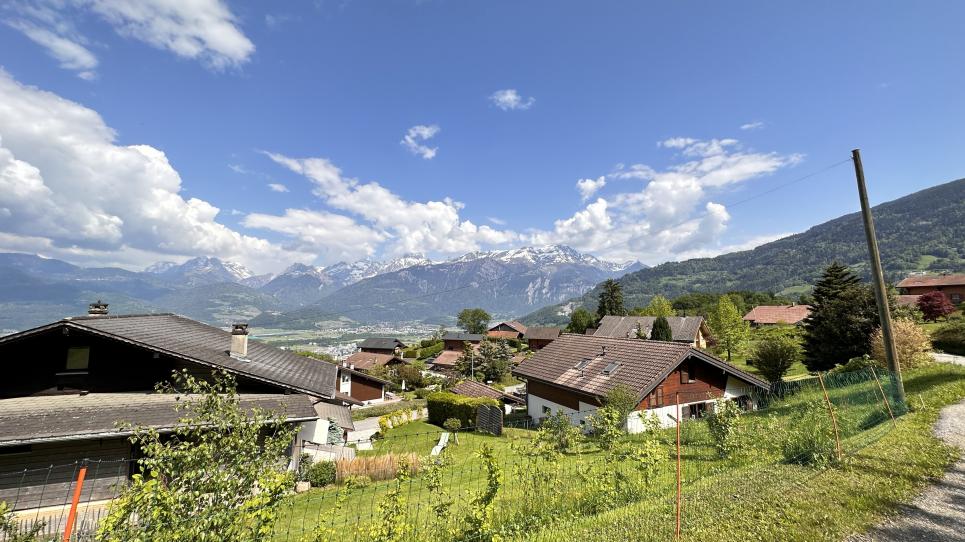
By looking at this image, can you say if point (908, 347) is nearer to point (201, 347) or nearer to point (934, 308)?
point (201, 347)

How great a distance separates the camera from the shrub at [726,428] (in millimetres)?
11203

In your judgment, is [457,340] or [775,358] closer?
[775,358]

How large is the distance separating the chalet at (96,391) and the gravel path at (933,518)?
13.6 m

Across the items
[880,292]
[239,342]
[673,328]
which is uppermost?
[880,292]

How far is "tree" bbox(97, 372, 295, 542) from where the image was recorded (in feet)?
13.5

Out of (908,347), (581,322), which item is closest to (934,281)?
(581,322)

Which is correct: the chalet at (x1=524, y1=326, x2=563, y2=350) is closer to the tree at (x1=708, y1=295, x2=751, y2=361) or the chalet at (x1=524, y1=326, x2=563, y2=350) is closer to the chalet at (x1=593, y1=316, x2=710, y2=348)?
the chalet at (x1=593, y1=316, x2=710, y2=348)

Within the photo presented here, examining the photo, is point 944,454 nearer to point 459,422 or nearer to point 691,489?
point 691,489

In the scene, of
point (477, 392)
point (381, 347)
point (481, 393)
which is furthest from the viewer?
point (381, 347)

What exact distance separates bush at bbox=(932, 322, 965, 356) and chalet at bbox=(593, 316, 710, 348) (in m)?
35.1

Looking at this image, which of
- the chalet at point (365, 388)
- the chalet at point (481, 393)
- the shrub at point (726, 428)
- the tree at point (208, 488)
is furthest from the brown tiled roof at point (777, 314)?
the tree at point (208, 488)

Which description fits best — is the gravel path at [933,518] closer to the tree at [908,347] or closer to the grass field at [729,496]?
the grass field at [729,496]

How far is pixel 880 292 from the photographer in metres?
14.0

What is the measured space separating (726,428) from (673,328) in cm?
6555
